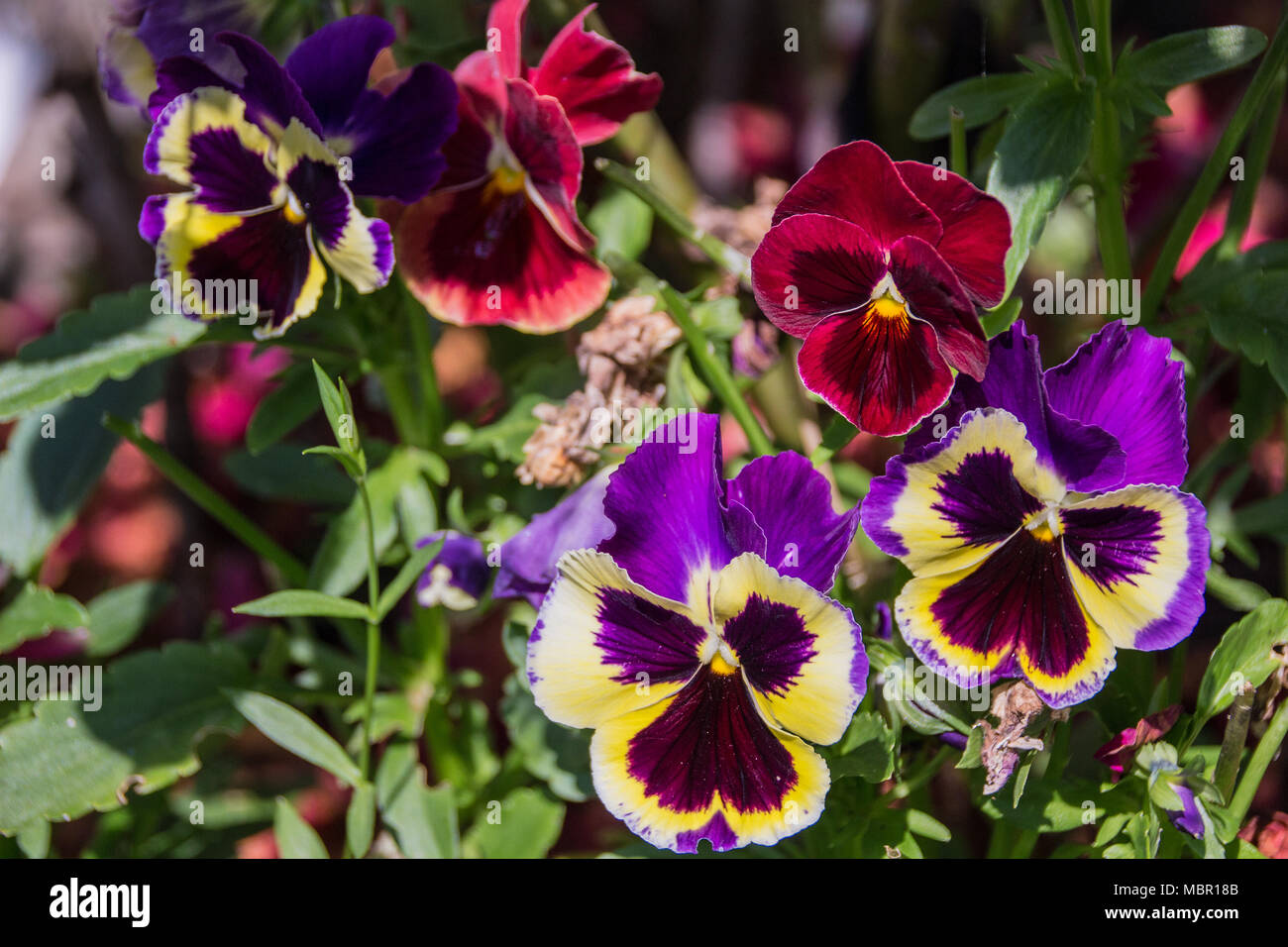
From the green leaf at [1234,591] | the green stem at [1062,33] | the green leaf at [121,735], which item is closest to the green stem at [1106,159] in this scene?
the green stem at [1062,33]

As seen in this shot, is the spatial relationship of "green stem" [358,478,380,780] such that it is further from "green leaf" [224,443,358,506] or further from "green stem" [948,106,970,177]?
"green stem" [948,106,970,177]

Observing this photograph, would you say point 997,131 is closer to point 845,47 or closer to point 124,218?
point 845,47

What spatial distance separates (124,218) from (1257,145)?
1035 mm

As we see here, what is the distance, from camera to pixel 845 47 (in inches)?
51.1

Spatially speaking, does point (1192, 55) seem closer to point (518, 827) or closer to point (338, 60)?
point (338, 60)

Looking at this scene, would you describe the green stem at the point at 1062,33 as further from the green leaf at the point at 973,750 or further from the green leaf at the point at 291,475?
the green leaf at the point at 291,475

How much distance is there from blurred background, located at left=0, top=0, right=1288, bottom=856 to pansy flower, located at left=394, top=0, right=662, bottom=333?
14 cm

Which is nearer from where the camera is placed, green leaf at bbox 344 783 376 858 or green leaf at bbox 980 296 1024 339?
green leaf at bbox 980 296 1024 339

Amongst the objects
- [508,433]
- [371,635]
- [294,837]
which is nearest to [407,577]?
[371,635]

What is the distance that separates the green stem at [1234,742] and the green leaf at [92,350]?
25.5 inches

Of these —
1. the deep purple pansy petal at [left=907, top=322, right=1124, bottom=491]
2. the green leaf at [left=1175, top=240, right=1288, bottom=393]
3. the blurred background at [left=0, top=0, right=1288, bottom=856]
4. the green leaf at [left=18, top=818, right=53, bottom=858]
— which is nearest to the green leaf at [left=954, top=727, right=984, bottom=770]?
the deep purple pansy petal at [left=907, top=322, right=1124, bottom=491]

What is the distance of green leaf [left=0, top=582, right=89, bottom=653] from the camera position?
0.79m
